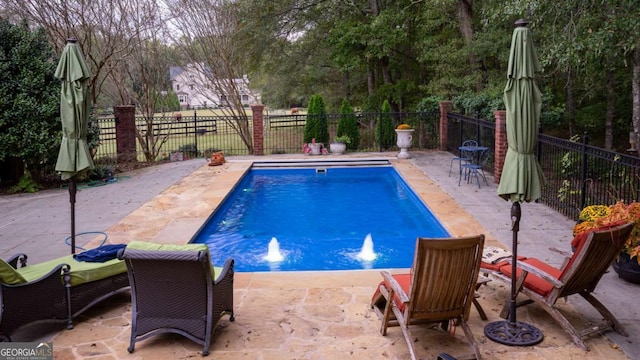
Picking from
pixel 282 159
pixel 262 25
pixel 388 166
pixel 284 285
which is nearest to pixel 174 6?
pixel 262 25

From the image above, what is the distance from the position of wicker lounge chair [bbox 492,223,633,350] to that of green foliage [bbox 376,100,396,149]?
12.3 meters

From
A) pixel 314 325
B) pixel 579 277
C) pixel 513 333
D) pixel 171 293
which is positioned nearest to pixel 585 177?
pixel 579 277

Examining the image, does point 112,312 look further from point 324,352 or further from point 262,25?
point 262,25

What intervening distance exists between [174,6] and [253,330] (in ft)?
43.1

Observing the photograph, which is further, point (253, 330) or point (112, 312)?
point (112, 312)

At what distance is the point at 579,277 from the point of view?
167 inches

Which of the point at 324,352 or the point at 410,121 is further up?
the point at 410,121

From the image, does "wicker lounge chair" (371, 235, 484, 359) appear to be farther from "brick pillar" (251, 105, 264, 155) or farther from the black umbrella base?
"brick pillar" (251, 105, 264, 155)

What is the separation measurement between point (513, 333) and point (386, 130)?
13.0m

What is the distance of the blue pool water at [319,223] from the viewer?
7449 millimetres

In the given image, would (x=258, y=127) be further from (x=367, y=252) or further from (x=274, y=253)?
(x=367, y=252)

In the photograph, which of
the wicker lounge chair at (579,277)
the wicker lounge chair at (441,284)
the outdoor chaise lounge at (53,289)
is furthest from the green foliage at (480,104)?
the outdoor chaise lounge at (53,289)

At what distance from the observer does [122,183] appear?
39.2ft

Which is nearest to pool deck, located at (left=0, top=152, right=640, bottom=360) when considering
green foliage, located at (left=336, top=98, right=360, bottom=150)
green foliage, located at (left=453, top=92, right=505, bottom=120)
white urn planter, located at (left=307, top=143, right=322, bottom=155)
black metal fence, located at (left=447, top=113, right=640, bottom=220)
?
black metal fence, located at (left=447, top=113, right=640, bottom=220)
